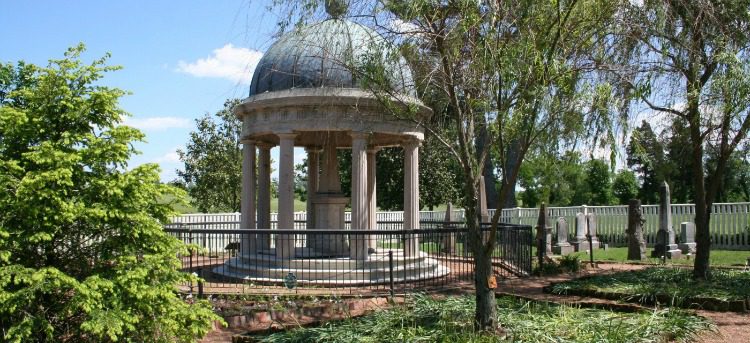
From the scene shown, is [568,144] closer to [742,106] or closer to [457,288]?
[742,106]

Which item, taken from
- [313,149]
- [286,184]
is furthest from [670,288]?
[313,149]

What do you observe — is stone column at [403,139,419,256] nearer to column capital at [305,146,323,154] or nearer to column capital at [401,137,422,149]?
column capital at [401,137,422,149]

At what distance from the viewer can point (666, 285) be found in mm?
11219

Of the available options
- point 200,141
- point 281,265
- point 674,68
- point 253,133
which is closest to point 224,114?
point 200,141

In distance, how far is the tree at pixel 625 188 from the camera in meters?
48.8

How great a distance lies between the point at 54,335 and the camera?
614 cm

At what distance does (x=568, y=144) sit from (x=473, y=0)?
2050 millimetres

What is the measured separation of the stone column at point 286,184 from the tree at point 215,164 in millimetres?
16458

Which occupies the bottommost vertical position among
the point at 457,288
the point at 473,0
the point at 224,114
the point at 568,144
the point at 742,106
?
the point at 457,288

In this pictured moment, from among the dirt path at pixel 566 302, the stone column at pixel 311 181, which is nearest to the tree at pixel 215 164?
the stone column at pixel 311 181

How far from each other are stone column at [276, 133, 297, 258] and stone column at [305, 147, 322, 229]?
2.65 m

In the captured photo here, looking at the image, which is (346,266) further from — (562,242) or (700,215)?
(562,242)

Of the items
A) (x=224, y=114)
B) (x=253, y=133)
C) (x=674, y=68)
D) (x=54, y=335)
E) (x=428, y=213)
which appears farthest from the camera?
(x=428, y=213)

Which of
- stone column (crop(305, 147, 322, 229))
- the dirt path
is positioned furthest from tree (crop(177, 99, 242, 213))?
the dirt path
